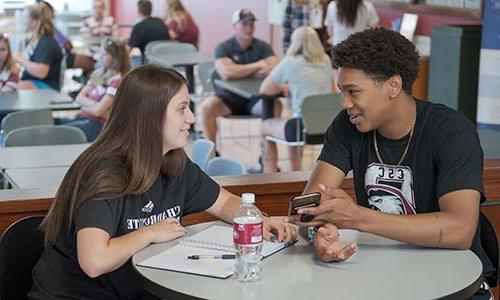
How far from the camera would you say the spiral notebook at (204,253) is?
242cm

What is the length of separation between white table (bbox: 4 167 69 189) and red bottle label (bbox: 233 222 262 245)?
1925 mm

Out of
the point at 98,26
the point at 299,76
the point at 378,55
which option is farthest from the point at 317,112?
the point at 98,26

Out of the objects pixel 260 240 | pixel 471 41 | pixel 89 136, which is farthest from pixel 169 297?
pixel 471 41

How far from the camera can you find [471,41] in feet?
21.6

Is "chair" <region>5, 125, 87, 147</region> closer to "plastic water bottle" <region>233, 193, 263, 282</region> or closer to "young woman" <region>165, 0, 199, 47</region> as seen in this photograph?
"plastic water bottle" <region>233, 193, 263, 282</region>

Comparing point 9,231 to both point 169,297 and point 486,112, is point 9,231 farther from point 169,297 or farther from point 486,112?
point 486,112

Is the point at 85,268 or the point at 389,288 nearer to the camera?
the point at 389,288

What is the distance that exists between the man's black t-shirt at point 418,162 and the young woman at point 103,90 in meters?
3.40

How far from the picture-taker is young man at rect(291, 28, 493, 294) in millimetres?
2564

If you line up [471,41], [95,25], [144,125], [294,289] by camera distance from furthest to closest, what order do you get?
[95,25] < [471,41] < [144,125] < [294,289]

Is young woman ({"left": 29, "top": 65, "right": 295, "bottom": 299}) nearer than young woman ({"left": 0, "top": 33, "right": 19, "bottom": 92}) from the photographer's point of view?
Yes

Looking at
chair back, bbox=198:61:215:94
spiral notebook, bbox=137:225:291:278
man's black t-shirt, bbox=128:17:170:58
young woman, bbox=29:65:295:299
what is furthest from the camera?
man's black t-shirt, bbox=128:17:170:58

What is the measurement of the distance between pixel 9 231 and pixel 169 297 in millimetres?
726

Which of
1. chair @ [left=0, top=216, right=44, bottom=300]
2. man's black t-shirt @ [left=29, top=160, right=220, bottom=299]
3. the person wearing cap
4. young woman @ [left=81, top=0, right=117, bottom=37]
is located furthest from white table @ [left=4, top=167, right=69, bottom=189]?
young woman @ [left=81, top=0, right=117, bottom=37]
